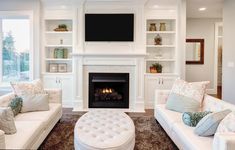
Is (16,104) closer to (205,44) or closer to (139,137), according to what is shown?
(139,137)

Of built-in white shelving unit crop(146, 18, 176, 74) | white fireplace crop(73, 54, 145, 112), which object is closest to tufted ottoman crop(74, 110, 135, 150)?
white fireplace crop(73, 54, 145, 112)

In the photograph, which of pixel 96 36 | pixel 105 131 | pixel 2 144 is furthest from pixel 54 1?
pixel 2 144

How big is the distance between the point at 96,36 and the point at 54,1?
1309 mm

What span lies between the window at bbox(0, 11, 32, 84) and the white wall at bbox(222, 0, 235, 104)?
16.0 ft

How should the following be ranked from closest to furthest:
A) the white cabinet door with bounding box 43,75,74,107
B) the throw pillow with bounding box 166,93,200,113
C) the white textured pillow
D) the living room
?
the throw pillow with bounding box 166,93,200,113 → the white textured pillow → the living room → the white cabinet door with bounding box 43,75,74,107

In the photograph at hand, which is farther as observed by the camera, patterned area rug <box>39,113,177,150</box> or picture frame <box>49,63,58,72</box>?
picture frame <box>49,63,58,72</box>

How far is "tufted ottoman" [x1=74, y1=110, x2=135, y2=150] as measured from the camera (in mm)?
2630

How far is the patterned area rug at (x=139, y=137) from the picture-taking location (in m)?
3.60

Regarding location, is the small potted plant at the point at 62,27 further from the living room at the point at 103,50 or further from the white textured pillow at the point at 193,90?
the white textured pillow at the point at 193,90

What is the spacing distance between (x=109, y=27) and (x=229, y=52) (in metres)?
2.91

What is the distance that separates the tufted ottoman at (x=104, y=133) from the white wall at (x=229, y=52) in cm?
338

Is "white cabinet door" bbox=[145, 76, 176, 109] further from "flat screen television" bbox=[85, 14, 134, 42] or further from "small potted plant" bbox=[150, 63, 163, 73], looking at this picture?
"flat screen television" bbox=[85, 14, 134, 42]

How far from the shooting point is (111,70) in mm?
6125

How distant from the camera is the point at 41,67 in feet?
20.4
